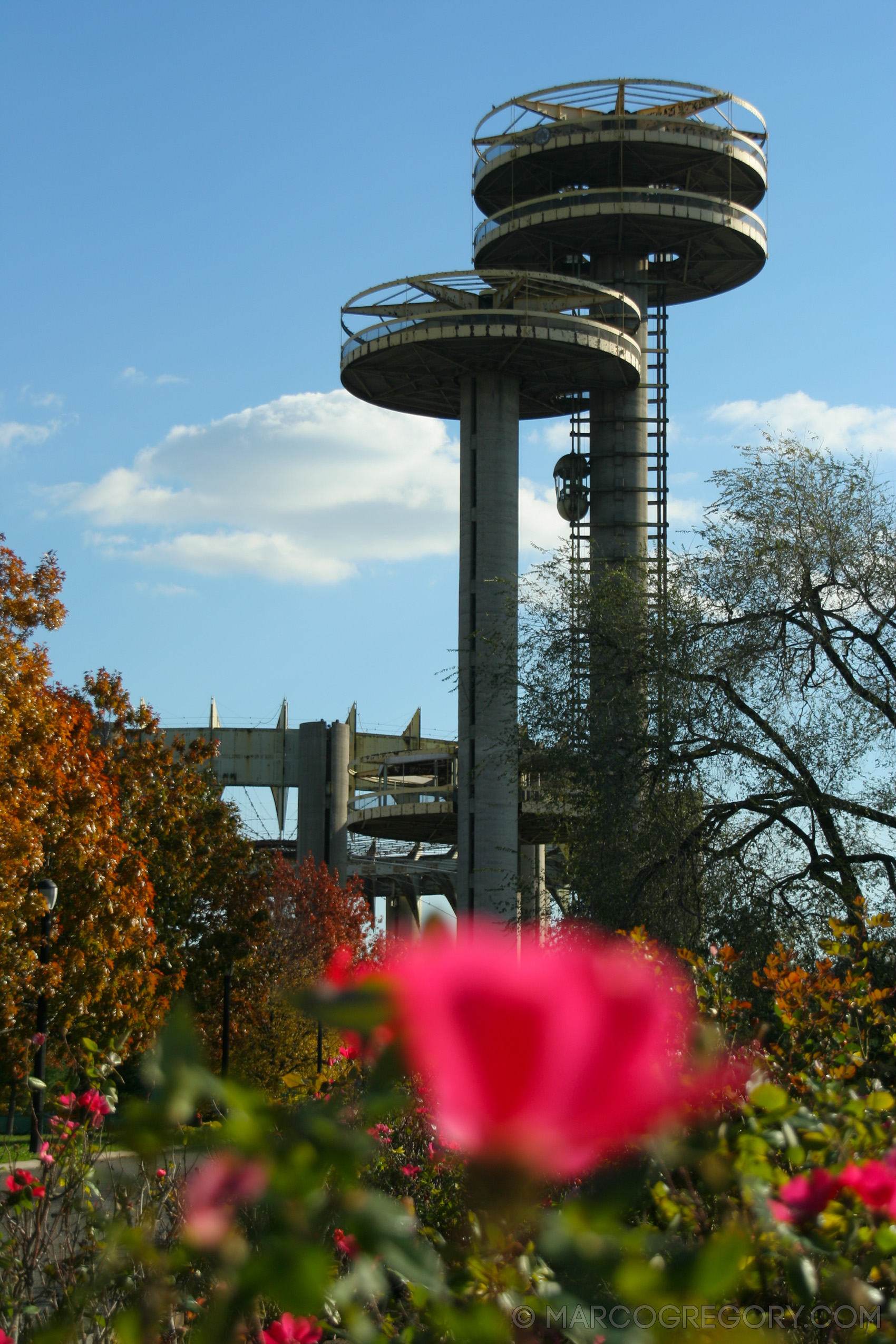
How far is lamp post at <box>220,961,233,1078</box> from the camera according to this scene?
25.4 meters

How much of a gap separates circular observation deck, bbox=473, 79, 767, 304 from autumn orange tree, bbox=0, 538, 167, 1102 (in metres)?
36.9

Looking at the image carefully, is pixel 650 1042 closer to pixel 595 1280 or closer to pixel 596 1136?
pixel 596 1136

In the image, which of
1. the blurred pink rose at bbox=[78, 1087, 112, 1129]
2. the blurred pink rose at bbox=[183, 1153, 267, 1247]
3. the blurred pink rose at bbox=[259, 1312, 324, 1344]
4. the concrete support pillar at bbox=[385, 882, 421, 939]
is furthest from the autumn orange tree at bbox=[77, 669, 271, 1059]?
the concrete support pillar at bbox=[385, 882, 421, 939]

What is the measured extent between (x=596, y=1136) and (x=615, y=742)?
688 inches

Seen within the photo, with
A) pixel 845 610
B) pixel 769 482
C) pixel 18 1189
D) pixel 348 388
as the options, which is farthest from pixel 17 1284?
pixel 348 388

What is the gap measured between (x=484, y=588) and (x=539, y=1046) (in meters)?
47.0

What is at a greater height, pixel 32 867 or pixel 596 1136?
pixel 596 1136

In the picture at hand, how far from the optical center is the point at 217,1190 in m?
0.99

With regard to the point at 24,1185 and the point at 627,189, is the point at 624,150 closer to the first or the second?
the point at 627,189

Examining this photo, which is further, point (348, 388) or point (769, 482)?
point (348, 388)

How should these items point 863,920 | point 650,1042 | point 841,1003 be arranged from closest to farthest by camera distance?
point 650,1042 < point 841,1003 < point 863,920

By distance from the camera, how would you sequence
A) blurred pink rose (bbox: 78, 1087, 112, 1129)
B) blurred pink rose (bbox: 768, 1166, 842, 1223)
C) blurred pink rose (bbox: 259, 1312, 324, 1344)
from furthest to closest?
blurred pink rose (bbox: 78, 1087, 112, 1129)
blurred pink rose (bbox: 259, 1312, 324, 1344)
blurred pink rose (bbox: 768, 1166, 842, 1223)

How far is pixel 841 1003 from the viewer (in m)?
6.89

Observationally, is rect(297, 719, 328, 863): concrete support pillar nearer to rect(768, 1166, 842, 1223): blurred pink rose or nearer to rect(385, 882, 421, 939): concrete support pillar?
rect(385, 882, 421, 939): concrete support pillar
